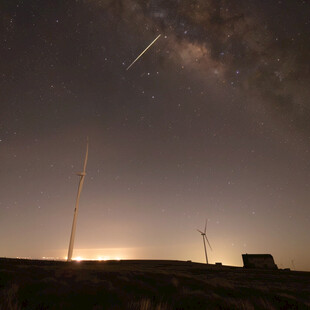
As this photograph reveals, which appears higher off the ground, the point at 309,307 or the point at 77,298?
the point at 77,298

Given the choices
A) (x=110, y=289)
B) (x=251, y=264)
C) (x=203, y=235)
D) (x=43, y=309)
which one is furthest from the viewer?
(x=203, y=235)

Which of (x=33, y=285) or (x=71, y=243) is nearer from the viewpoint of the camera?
(x=33, y=285)

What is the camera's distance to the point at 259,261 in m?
44.4

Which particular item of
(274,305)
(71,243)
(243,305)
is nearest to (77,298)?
(243,305)

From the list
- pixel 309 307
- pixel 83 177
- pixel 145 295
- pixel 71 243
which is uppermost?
pixel 83 177

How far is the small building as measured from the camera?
43.3 m

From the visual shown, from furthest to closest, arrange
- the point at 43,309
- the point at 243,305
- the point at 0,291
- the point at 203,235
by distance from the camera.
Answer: the point at 203,235 < the point at 243,305 < the point at 0,291 < the point at 43,309

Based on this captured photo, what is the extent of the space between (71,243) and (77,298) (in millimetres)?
28338

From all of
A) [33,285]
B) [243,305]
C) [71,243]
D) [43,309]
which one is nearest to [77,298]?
[43,309]

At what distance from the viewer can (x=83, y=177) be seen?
1502 inches

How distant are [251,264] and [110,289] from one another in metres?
46.6

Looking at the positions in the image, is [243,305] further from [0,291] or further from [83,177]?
[83,177]

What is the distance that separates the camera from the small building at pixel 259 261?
43.3m

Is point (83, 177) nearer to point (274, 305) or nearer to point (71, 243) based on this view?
point (71, 243)
